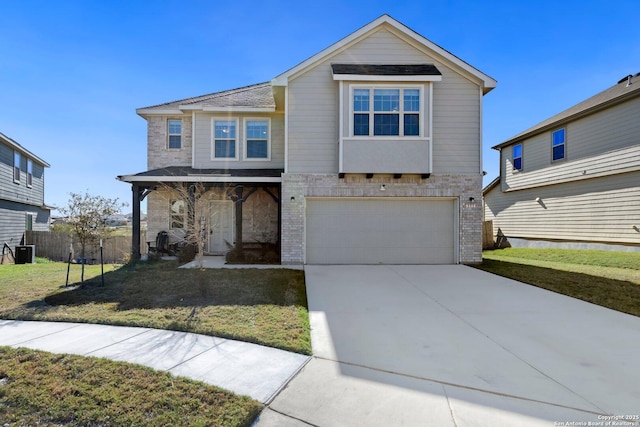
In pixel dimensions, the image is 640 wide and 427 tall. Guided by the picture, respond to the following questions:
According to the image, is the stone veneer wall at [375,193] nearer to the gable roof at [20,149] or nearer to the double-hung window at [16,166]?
the gable roof at [20,149]

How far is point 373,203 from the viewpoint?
34.9 ft

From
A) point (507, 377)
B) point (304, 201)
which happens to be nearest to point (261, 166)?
point (304, 201)

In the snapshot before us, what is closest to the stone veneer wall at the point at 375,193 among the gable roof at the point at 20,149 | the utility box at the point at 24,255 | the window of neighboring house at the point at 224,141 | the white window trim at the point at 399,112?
the white window trim at the point at 399,112

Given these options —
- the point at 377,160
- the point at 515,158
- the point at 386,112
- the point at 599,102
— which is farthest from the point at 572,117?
the point at 377,160

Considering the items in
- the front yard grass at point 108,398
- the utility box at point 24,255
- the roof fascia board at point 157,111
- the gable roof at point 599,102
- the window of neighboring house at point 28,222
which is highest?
the gable roof at point 599,102

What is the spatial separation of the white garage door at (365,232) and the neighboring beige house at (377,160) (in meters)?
0.03

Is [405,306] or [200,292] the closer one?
[405,306]

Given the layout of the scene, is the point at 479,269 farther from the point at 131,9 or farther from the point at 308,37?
the point at 131,9

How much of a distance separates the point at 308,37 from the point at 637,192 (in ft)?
44.3

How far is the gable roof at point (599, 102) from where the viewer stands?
11.8 meters

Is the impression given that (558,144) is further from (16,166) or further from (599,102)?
(16,166)

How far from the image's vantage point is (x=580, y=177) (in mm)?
13391

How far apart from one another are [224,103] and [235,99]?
0.67m

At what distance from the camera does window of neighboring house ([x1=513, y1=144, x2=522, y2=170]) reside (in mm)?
16973
